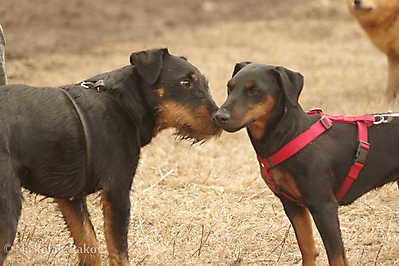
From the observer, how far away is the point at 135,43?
50.6ft

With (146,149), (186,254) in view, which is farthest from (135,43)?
(186,254)

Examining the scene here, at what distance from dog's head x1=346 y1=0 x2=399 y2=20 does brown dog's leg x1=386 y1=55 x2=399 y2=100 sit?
70 cm

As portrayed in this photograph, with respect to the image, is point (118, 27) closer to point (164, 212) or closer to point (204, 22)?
point (204, 22)

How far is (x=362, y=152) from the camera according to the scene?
399cm

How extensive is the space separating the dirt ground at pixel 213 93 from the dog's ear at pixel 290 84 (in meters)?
1.49

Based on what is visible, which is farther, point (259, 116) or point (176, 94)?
point (176, 94)

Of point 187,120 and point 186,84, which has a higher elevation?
point 186,84

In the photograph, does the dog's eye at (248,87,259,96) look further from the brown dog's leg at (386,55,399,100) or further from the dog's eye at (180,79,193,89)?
the brown dog's leg at (386,55,399,100)

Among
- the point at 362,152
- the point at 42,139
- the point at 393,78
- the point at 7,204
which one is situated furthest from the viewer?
the point at 393,78

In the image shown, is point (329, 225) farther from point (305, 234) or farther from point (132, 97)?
point (132, 97)

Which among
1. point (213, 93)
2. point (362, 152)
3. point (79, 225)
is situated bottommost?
point (213, 93)

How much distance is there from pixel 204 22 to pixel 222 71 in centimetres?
642

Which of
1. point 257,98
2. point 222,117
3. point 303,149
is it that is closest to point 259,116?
point 257,98

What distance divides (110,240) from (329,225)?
1.42m
